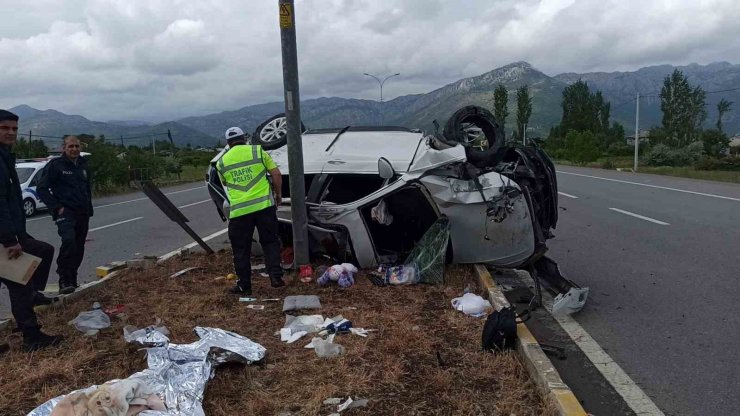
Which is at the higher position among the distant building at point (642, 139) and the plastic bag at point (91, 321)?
the plastic bag at point (91, 321)

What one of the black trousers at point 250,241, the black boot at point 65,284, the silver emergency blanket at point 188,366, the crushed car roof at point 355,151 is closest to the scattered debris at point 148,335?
the silver emergency blanket at point 188,366

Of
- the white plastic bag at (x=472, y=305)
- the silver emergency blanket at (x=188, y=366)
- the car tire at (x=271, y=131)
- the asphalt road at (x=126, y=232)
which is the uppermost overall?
the car tire at (x=271, y=131)

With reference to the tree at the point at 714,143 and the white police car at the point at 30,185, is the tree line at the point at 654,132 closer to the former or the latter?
the tree at the point at 714,143

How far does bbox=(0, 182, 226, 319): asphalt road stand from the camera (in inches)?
334

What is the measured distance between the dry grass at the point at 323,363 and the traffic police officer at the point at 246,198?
359mm

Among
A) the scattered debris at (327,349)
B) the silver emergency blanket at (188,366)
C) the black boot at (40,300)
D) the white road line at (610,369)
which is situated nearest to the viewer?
the silver emergency blanket at (188,366)

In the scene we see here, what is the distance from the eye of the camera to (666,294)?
19.2 ft

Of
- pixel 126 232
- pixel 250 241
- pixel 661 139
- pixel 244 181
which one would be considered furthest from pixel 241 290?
pixel 661 139

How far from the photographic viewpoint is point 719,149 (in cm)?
5016

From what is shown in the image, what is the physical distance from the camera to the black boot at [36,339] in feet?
13.7

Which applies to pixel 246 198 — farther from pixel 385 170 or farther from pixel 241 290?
pixel 385 170

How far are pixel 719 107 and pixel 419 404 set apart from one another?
97408 mm

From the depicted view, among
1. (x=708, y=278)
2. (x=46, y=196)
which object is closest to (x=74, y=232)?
(x=46, y=196)

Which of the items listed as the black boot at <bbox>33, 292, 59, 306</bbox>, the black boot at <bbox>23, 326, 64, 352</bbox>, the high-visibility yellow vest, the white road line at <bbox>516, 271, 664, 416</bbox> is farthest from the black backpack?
the black boot at <bbox>33, 292, 59, 306</bbox>
